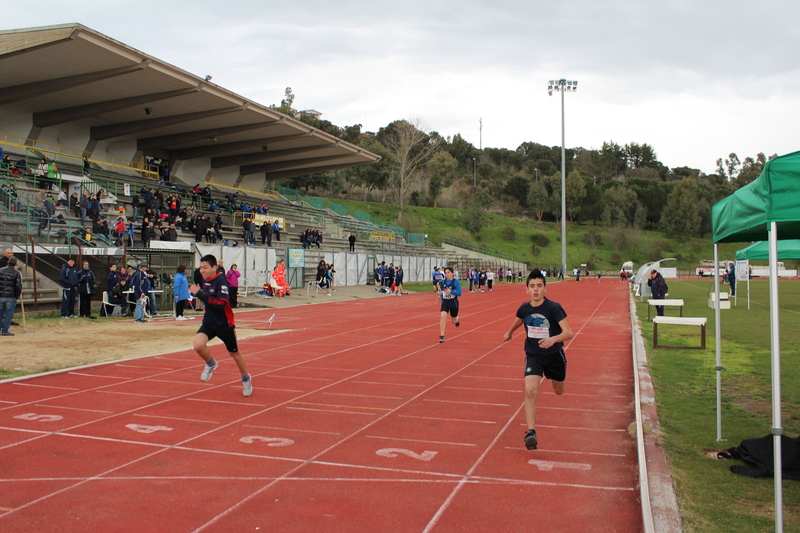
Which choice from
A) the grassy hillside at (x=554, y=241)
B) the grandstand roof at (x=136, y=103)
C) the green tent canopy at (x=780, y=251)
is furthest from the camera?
the grassy hillside at (x=554, y=241)

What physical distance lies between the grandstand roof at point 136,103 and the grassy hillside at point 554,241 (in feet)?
99.3

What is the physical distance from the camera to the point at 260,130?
136 ft

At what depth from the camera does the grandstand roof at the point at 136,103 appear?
2553 centimetres

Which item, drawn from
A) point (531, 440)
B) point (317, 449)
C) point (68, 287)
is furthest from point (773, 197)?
point (68, 287)

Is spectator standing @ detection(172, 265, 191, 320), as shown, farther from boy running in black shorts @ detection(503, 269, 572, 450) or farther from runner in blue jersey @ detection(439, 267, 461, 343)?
boy running in black shorts @ detection(503, 269, 572, 450)

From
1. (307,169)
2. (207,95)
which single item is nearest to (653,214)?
(307,169)

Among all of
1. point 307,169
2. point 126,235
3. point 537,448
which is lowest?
point 537,448

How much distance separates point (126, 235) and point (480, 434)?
69.6 feet

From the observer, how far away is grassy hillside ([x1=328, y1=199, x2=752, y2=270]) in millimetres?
77312

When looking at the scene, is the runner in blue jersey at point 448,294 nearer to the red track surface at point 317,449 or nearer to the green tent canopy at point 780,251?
the red track surface at point 317,449

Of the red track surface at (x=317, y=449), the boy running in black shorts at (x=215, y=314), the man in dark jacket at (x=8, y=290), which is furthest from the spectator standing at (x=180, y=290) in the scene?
the boy running in black shorts at (x=215, y=314)

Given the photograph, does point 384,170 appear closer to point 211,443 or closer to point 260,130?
point 260,130

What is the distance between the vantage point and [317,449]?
245 inches

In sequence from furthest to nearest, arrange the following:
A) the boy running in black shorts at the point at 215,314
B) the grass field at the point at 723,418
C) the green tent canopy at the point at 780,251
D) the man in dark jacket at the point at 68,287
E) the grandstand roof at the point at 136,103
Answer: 1. the grandstand roof at the point at 136,103
2. the man in dark jacket at the point at 68,287
3. the green tent canopy at the point at 780,251
4. the boy running in black shorts at the point at 215,314
5. the grass field at the point at 723,418
